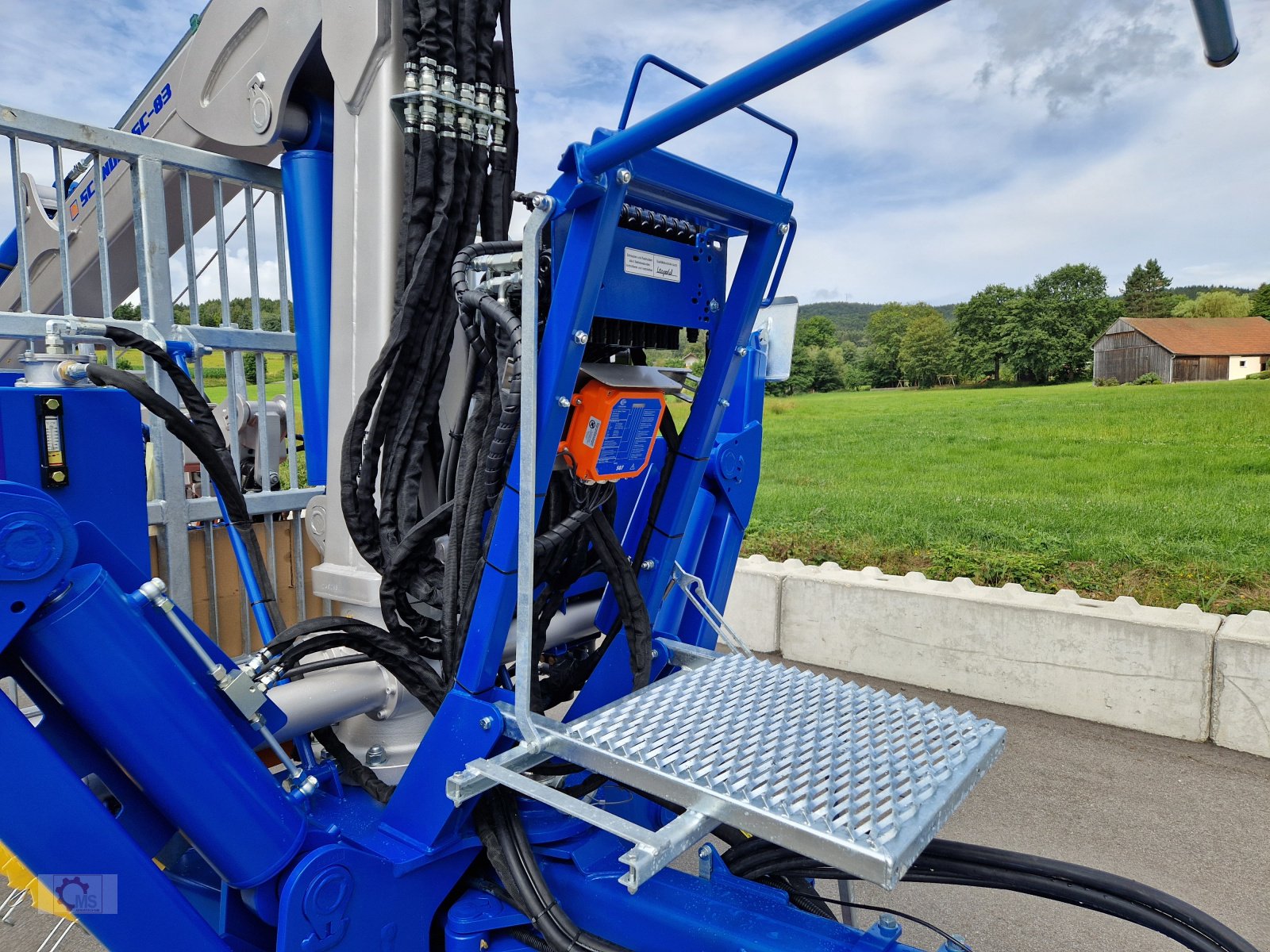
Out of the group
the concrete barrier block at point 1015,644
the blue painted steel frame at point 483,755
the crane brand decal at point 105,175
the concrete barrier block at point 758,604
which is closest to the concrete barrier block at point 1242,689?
the concrete barrier block at point 1015,644

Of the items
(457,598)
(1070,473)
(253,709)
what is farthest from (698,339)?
(1070,473)

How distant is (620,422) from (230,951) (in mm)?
1320

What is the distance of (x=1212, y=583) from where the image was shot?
5.10 m

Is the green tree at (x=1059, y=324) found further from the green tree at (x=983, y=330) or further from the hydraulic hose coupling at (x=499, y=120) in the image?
the hydraulic hose coupling at (x=499, y=120)

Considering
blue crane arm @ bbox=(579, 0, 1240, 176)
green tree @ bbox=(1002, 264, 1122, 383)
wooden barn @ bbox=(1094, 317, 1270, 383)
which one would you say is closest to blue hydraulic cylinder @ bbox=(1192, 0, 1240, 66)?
blue crane arm @ bbox=(579, 0, 1240, 176)

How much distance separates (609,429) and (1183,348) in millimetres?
11989

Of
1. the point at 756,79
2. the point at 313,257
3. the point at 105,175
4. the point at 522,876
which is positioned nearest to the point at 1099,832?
the point at 522,876

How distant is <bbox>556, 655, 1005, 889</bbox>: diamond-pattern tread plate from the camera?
1.37 m

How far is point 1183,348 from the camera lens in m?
11.2

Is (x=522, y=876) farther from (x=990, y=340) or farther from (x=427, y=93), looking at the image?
(x=990, y=340)

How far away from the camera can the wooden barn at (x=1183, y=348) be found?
10301 mm

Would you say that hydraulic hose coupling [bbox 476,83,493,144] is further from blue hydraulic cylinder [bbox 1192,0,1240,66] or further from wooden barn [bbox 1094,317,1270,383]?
wooden barn [bbox 1094,317,1270,383]

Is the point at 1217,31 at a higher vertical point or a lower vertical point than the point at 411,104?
lower

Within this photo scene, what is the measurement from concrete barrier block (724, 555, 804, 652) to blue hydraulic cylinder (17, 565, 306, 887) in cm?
360
